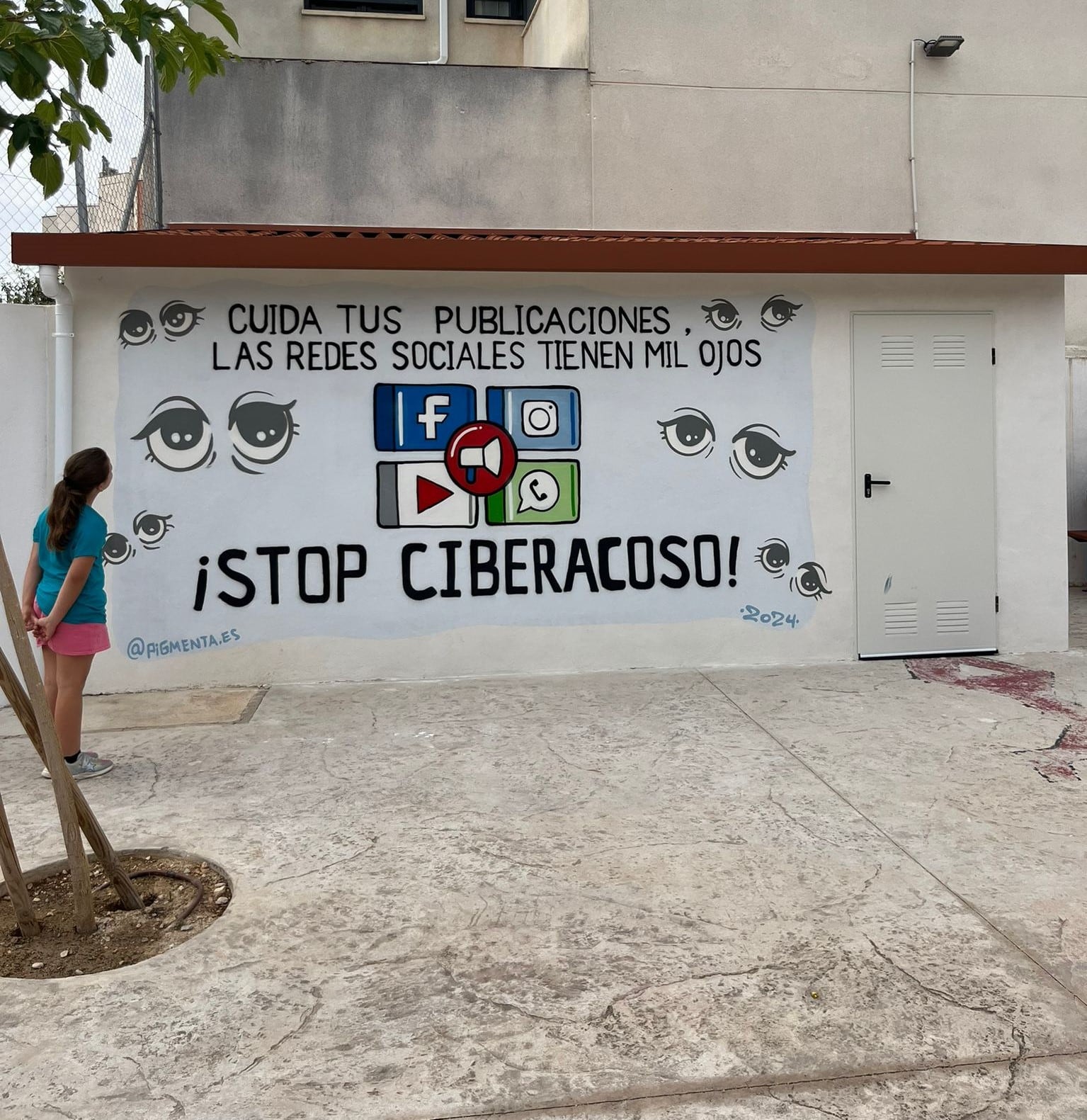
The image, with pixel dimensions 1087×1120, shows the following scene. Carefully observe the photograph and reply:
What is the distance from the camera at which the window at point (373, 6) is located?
11703 mm

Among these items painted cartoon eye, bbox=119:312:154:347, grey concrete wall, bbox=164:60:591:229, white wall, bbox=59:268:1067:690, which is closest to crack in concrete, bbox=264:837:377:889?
white wall, bbox=59:268:1067:690

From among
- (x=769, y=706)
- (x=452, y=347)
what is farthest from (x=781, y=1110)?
(x=452, y=347)

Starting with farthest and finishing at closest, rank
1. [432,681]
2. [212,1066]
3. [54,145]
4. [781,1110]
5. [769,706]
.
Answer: [432,681], [769,706], [54,145], [212,1066], [781,1110]

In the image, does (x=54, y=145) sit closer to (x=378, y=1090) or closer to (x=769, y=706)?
(x=378, y=1090)

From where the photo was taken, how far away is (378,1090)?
251 cm

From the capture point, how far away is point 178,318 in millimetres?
6688

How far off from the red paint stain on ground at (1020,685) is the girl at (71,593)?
4.54 meters

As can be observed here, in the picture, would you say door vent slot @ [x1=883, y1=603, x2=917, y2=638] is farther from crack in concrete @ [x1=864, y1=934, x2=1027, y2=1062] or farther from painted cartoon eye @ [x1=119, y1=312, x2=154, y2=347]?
painted cartoon eye @ [x1=119, y1=312, x2=154, y2=347]

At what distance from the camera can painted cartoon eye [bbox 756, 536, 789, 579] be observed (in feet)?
23.7

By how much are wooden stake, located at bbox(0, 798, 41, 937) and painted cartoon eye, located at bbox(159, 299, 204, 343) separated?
13.6ft

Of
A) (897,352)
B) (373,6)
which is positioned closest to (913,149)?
(897,352)

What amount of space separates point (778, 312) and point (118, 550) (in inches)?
187

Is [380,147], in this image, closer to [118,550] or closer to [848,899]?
[118,550]

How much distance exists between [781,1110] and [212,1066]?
1.41 meters
